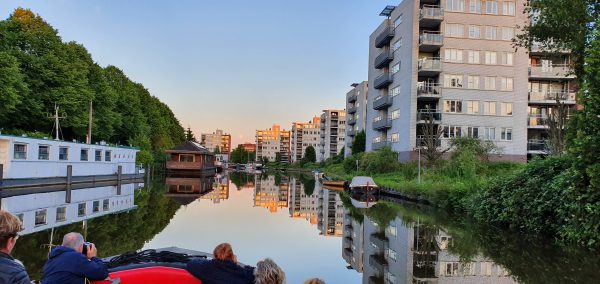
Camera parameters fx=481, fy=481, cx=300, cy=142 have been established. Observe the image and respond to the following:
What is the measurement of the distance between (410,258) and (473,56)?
143ft

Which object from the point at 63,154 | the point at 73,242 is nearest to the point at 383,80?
the point at 63,154

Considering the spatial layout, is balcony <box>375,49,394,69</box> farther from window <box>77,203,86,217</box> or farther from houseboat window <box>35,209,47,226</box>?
houseboat window <box>35,209,47,226</box>

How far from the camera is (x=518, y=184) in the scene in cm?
1945

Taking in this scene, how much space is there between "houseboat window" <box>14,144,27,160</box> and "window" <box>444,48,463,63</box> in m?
40.4

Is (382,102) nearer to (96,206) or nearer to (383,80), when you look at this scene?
(383,80)

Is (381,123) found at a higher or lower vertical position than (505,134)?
higher

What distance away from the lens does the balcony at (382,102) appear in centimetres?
5828

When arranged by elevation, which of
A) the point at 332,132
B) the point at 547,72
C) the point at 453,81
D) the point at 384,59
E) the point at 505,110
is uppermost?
the point at 384,59

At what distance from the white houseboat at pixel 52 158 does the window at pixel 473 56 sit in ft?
122

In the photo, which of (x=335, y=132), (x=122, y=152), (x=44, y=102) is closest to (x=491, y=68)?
(x=122, y=152)

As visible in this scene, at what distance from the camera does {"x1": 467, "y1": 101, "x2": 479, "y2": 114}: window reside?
51625mm

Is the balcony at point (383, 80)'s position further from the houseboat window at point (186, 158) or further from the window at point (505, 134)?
the houseboat window at point (186, 158)

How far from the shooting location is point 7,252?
372 centimetres

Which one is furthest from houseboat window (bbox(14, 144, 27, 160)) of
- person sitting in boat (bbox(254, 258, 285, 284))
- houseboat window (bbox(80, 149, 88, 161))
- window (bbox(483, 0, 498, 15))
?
window (bbox(483, 0, 498, 15))
